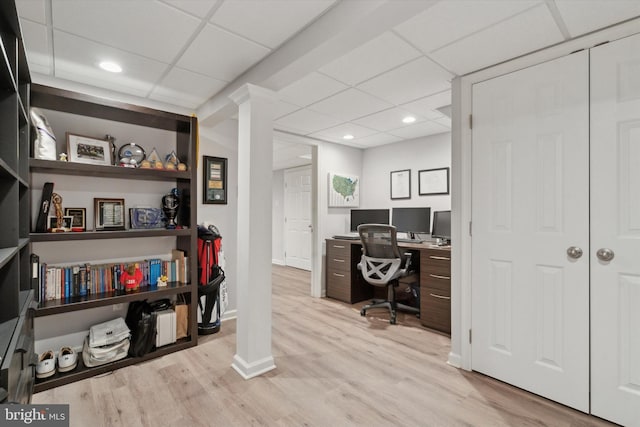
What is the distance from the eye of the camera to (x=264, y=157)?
7.30 feet

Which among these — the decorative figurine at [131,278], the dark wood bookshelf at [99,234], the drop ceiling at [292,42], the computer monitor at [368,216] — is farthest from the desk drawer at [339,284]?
the decorative figurine at [131,278]

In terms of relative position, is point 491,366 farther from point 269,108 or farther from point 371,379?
point 269,108

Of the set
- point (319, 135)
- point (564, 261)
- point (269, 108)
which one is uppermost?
point (319, 135)

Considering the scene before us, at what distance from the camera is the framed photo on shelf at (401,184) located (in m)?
4.22

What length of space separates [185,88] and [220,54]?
29.6 inches

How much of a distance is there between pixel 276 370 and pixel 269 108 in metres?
1.96

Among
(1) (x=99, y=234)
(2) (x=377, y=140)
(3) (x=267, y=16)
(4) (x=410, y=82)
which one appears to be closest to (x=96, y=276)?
(1) (x=99, y=234)

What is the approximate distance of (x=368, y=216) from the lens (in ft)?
14.4

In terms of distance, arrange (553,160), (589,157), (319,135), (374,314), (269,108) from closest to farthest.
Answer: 1. (589,157)
2. (553,160)
3. (269,108)
4. (374,314)
5. (319,135)

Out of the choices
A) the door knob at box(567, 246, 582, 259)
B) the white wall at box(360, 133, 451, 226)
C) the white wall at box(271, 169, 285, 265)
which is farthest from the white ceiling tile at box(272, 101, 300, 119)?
the white wall at box(271, 169, 285, 265)

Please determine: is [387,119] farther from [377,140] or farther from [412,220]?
[412,220]

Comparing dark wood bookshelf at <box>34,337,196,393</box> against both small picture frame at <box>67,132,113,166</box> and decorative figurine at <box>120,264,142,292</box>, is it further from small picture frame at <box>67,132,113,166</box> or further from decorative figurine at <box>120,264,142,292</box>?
small picture frame at <box>67,132,113,166</box>

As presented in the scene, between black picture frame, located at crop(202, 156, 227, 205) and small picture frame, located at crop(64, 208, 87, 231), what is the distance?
103 centimetres

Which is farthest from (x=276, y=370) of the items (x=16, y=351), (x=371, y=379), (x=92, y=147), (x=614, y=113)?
(x=614, y=113)
